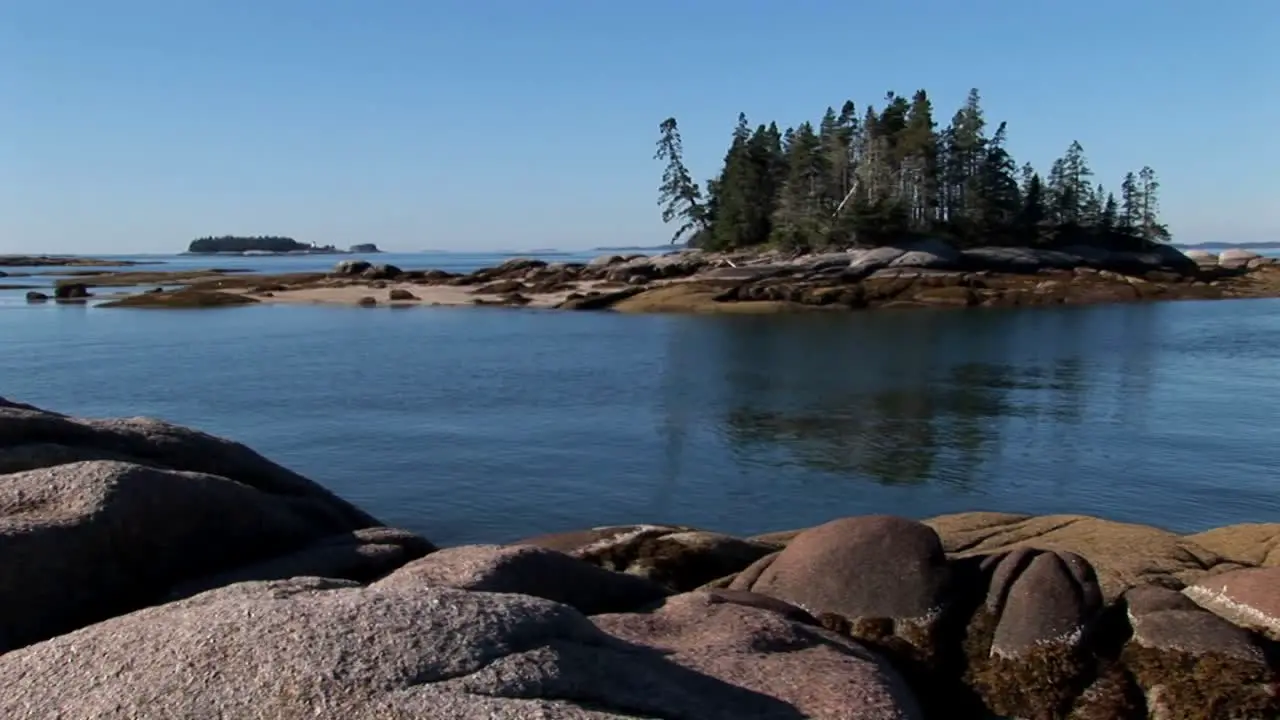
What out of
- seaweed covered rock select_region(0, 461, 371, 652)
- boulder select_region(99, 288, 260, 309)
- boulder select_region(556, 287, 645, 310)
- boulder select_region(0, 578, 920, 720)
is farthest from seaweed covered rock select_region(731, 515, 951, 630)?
boulder select_region(99, 288, 260, 309)

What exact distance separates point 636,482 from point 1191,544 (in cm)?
1120

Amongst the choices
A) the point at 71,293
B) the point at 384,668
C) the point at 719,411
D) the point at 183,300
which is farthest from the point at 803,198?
the point at 384,668

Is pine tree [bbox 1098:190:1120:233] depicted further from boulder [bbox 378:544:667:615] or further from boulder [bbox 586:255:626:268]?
boulder [bbox 378:544:667:615]

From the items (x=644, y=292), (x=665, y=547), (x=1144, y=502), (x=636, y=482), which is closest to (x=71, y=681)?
(x=665, y=547)

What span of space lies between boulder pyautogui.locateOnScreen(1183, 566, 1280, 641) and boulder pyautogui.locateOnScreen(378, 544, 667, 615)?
5.40 m

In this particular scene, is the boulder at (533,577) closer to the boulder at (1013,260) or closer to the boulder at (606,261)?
the boulder at (1013,260)

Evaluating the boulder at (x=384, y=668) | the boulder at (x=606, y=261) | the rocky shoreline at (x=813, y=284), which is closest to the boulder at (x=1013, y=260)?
the rocky shoreline at (x=813, y=284)

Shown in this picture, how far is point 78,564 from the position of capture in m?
7.90

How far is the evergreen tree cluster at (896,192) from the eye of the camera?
91.4 metres

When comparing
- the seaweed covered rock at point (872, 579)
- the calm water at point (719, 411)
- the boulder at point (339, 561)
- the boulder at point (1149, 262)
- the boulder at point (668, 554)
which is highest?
the boulder at point (1149, 262)

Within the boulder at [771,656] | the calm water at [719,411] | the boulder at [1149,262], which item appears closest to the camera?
the boulder at [771,656]

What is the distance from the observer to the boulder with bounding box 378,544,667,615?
808 centimetres

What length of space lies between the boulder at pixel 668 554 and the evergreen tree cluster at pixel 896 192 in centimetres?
7743

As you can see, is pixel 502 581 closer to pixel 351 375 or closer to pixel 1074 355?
pixel 351 375
